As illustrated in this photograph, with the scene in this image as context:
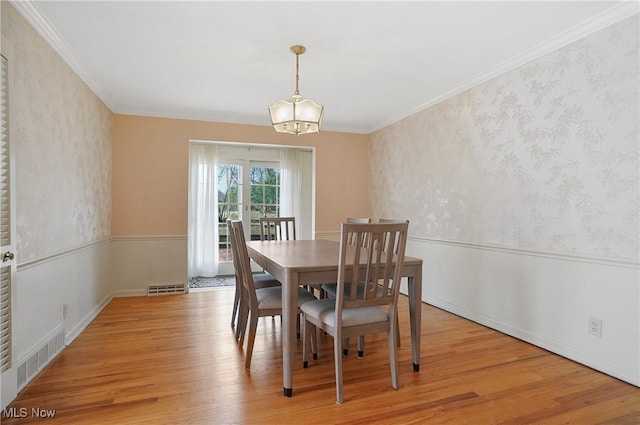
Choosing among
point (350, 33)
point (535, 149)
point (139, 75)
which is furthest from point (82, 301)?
point (535, 149)

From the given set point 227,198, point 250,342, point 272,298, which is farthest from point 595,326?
point 227,198

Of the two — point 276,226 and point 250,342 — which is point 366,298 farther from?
point 276,226

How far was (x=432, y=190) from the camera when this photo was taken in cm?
389

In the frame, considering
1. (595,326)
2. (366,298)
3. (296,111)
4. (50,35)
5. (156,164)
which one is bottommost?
(595,326)

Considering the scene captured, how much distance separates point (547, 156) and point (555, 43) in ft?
2.70

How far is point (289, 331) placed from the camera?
1.99 metres

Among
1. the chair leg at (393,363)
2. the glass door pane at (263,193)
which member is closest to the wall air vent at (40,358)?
the chair leg at (393,363)

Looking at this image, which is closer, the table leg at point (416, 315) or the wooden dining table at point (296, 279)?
the wooden dining table at point (296, 279)

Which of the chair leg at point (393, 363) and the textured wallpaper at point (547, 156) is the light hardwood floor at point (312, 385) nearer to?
the chair leg at point (393, 363)

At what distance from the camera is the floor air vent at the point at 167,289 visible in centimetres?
430

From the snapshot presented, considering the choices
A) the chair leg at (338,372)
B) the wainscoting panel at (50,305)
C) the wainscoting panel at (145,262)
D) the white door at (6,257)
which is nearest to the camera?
the white door at (6,257)

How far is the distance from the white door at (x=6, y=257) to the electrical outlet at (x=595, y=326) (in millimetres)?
3526

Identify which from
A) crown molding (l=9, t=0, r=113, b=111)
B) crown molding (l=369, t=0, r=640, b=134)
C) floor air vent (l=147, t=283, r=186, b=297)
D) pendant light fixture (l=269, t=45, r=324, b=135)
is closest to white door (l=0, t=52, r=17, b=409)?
crown molding (l=9, t=0, r=113, b=111)

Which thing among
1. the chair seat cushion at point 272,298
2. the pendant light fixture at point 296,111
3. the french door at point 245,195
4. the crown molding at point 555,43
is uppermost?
the crown molding at point 555,43
